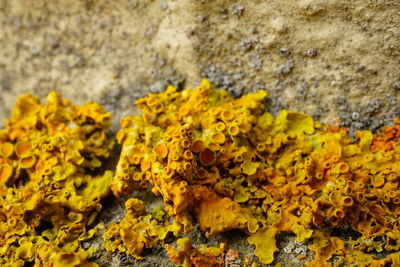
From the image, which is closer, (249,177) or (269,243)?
(269,243)

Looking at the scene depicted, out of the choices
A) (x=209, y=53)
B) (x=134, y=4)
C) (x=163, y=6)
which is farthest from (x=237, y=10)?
(x=134, y=4)

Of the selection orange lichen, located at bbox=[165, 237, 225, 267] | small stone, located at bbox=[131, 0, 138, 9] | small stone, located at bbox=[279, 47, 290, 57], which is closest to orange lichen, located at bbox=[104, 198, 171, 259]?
orange lichen, located at bbox=[165, 237, 225, 267]

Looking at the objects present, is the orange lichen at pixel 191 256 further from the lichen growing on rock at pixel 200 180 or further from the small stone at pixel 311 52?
the small stone at pixel 311 52

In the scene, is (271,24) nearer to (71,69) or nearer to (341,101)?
(341,101)

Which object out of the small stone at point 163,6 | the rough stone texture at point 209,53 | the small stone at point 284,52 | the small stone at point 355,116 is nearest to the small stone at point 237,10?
the rough stone texture at point 209,53

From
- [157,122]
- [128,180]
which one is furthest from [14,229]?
[157,122]

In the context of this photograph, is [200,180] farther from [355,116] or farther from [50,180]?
[355,116]
